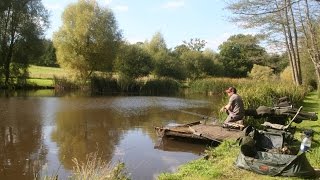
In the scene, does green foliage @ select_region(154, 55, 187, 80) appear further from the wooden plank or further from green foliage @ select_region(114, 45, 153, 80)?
the wooden plank

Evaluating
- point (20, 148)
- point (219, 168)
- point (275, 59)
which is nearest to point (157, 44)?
point (275, 59)

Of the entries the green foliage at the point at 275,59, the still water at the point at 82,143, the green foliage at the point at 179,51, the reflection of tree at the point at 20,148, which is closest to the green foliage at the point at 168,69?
the green foliage at the point at 179,51

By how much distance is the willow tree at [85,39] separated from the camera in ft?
140

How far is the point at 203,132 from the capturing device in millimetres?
13469

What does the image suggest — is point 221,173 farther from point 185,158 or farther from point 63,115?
point 63,115

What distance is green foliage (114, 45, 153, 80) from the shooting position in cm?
4722

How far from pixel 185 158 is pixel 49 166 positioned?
12.5ft

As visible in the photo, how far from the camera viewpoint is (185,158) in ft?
38.3

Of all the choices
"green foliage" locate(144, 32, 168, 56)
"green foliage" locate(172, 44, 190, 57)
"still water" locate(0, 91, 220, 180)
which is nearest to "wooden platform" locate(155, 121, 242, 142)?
"still water" locate(0, 91, 220, 180)

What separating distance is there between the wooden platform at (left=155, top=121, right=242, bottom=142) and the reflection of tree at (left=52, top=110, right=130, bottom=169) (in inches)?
75.8

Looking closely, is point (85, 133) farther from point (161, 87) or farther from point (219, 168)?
point (161, 87)

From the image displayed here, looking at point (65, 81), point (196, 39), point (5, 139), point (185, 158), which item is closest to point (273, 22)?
point (185, 158)

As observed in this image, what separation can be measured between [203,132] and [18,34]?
31.0 metres

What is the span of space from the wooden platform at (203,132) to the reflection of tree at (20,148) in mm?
4263
